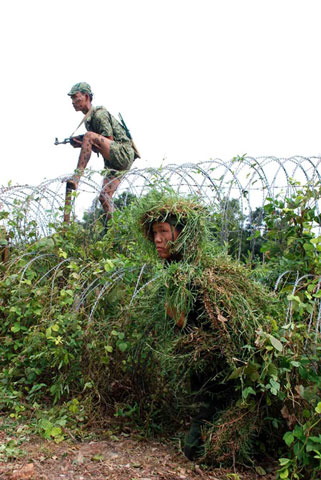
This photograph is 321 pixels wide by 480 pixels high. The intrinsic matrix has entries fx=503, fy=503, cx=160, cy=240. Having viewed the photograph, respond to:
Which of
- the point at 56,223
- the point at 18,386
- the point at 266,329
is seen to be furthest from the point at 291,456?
the point at 56,223

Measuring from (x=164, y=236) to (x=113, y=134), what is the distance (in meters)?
3.53

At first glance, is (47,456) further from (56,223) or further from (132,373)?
(56,223)

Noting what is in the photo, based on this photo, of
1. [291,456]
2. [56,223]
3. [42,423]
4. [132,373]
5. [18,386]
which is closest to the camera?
[291,456]

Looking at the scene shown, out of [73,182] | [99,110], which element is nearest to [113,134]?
[99,110]

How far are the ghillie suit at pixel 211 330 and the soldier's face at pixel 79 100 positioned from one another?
351cm

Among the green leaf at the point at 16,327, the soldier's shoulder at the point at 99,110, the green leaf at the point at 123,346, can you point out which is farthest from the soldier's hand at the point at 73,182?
the green leaf at the point at 123,346

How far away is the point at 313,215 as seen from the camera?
366 cm

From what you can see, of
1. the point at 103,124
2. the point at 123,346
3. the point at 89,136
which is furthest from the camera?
the point at 103,124

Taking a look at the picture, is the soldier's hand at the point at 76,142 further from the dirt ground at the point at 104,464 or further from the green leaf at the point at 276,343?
the green leaf at the point at 276,343

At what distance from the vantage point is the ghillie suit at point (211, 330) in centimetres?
281

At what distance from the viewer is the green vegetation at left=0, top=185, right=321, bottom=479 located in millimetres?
2811

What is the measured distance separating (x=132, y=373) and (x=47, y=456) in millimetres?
830

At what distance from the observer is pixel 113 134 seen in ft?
20.6

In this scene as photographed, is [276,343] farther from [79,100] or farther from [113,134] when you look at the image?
[79,100]
